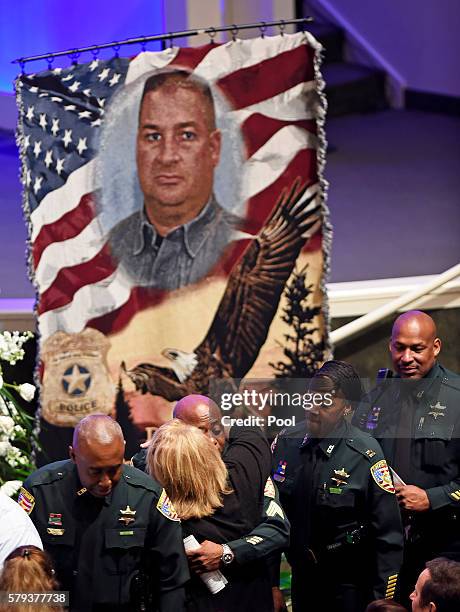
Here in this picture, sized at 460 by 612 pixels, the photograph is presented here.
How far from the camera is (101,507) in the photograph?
414 centimetres

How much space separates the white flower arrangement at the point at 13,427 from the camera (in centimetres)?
584

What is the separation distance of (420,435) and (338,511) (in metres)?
0.57

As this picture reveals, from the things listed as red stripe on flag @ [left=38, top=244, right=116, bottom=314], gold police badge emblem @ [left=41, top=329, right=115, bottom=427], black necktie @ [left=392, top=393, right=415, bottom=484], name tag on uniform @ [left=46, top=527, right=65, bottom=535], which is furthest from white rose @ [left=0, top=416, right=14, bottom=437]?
black necktie @ [left=392, top=393, right=415, bottom=484]

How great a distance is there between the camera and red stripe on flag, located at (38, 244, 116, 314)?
21.4 ft

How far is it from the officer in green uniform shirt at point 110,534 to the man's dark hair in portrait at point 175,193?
251 centimetres

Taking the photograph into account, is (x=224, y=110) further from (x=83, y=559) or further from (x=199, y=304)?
(x=83, y=559)

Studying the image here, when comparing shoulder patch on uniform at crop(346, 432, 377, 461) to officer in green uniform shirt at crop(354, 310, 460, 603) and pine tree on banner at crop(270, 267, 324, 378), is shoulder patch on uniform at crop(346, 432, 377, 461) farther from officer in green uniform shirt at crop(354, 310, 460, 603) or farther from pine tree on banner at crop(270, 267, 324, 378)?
pine tree on banner at crop(270, 267, 324, 378)

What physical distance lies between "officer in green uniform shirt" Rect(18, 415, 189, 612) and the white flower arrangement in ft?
4.85

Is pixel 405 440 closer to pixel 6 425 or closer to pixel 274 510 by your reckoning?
pixel 274 510

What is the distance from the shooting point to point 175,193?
6547 mm

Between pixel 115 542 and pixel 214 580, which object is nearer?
pixel 115 542

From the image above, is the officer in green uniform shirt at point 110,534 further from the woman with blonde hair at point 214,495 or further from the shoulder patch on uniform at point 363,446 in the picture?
the shoulder patch on uniform at point 363,446

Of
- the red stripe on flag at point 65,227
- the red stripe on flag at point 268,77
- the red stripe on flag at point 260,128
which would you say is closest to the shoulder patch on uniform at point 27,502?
the red stripe on flag at point 65,227

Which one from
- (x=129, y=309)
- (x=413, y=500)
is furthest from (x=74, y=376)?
(x=413, y=500)
